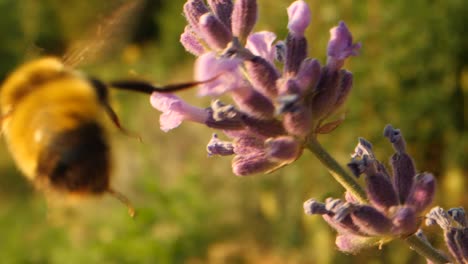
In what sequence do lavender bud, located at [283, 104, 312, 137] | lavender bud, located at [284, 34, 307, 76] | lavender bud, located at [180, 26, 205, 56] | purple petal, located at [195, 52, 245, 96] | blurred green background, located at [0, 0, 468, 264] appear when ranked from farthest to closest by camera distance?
1. blurred green background, located at [0, 0, 468, 264]
2. lavender bud, located at [180, 26, 205, 56]
3. lavender bud, located at [284, 34, 307, 76]
4. lavender bud, located at [283, 104, 312, 137]
5. purple petal, located at [195, 52, 245, 96]

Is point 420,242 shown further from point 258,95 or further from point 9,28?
point 9,28

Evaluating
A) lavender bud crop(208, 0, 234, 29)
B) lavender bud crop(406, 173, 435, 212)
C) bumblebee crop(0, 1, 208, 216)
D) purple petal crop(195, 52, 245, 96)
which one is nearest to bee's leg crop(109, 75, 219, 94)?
bumblebee crop(0, 1, 208, 216)

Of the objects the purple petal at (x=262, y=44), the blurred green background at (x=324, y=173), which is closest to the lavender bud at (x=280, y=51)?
the purple petal at (x=262, y=44)

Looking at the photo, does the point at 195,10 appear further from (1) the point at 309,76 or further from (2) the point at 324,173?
(2) the point at 324,173

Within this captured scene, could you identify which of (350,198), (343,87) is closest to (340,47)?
(343,87)

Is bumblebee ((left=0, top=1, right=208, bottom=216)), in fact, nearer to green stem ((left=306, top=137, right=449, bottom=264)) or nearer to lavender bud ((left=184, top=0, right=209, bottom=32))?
lavender bud ((left=184, top=0, right=209, bottom=32))
